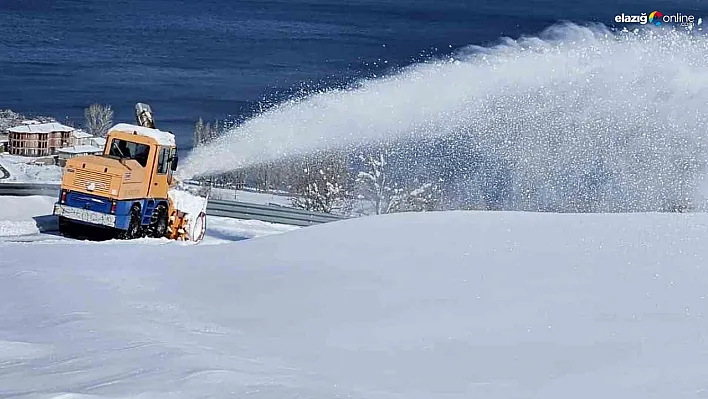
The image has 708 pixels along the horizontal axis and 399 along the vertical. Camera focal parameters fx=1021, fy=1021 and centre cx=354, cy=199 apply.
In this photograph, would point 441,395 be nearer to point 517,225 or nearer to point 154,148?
point 517,225

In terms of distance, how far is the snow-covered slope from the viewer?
16.7 feet

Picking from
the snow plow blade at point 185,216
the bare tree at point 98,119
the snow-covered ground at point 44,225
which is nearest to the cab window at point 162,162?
the snow plow blade at point 185,216

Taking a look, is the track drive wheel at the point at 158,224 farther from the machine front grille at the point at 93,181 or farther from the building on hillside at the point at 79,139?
the building on hillside at the point at 79,139

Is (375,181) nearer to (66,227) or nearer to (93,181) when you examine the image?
(66,227)

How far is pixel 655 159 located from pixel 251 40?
62838 mm

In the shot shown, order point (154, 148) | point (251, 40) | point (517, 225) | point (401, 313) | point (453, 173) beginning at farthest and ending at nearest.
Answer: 1. point (251, 40)
2. point (453, 173)
3. point (154, 148)
4. point (517, 225)
5. point (401, 313)

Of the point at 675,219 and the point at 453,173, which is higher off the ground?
the point at 675,219

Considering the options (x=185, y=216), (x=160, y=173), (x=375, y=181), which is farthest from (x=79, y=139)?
(x=160, y=173)

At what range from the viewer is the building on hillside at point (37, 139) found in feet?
147

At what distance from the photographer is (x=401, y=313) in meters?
6.79

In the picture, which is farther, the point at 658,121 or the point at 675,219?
the point at 658,121

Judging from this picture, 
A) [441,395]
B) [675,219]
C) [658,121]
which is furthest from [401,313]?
[658,121]

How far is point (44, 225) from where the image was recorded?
15625mm

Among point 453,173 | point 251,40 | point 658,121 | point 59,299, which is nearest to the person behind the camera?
point 59,299
